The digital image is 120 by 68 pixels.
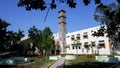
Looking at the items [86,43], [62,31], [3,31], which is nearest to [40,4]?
[3,31]

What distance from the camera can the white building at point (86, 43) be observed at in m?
80.2

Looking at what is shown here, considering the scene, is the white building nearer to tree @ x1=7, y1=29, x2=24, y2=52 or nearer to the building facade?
the building facade

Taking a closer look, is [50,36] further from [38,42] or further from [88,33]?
[88,33]

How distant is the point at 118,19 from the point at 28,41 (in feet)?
257

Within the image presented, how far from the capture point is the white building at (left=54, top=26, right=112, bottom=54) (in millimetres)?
80219

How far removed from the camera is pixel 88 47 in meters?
86.3

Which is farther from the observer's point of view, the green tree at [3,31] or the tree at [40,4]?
the green tree at [3,31]

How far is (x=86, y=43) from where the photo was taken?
88500 millimetres

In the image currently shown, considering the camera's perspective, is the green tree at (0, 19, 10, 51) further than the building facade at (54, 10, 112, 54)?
No

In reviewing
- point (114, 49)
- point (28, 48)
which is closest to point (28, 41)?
point (28, 48)

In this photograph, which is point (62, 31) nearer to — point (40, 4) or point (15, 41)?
point (15, 41)

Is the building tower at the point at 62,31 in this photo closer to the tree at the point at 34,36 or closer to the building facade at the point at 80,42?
the building facade at the point at 80,42

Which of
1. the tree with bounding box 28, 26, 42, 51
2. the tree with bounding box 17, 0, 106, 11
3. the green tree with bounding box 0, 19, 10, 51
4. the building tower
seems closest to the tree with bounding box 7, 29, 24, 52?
the tree with bounding box 28, 26, 42, 51

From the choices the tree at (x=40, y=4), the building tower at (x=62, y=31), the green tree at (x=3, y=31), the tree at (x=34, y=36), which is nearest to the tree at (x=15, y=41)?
the tree at (x=34, y=36)
